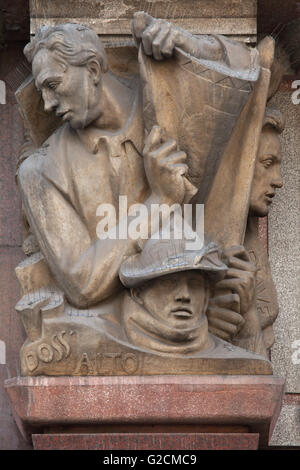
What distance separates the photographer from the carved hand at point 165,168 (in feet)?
21.6

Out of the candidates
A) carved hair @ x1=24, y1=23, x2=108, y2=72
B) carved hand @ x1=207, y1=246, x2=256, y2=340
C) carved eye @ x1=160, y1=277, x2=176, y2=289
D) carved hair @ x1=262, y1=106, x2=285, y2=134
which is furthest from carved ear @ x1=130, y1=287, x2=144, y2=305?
carved hair @ x1=262, y1=106, x2=285, y2=134

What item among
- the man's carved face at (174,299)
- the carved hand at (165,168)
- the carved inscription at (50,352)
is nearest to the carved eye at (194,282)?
the man's carved face at (174,299)

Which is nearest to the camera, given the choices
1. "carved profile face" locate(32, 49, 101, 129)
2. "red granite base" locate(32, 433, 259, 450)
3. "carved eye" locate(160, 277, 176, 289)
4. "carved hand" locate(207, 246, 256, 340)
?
"red granite base" locate(32, 433, 259, 450)

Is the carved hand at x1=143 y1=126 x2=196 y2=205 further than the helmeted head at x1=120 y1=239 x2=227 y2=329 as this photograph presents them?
Yes

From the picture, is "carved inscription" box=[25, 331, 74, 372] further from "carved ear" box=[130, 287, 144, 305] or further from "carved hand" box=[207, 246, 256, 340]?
"carved hand" box=[207, 246, 256, 340]

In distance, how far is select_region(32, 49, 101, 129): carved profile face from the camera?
21.6 feet

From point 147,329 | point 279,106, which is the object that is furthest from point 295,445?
point 279,106

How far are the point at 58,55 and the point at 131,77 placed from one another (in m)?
0.48

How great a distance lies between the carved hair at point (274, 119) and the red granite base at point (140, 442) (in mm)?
1628

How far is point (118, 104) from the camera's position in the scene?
266 inches

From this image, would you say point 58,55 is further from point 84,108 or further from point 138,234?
point 138,234

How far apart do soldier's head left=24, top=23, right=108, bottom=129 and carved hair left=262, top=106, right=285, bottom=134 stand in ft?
3.02

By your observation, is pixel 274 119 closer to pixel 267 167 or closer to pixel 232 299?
pixel 267 167

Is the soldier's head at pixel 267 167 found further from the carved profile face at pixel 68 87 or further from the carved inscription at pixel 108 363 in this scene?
the carved inscription at pixel 108 363
